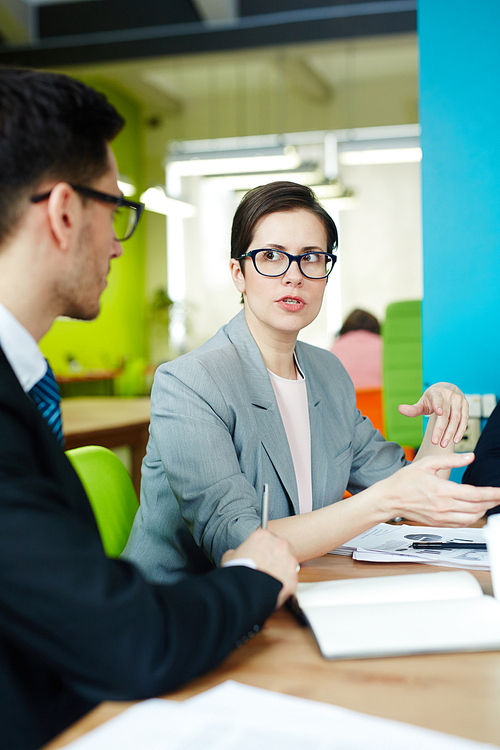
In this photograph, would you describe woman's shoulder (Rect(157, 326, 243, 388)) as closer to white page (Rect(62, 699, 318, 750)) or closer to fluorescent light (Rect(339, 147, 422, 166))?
white page (Rect(62, 699, 318, 750))

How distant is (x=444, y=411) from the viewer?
4.87ft

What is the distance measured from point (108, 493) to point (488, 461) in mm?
895

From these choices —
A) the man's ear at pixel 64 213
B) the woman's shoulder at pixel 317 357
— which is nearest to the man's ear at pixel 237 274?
the woman's shoulder at pixel 317 357

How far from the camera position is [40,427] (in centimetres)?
70

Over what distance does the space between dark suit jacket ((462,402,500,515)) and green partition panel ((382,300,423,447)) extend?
1.56 meters

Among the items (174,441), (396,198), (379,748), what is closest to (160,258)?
(396,198)

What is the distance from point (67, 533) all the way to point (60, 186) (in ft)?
1.28

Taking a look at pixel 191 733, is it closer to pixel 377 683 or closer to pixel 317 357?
pixel 377 683

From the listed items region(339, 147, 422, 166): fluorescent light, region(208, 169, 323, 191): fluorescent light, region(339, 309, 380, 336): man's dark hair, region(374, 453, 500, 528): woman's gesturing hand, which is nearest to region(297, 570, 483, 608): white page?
region(374, 453, 500, 528): woman's gesturing hand

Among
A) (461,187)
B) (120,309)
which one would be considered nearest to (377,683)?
(461,187)

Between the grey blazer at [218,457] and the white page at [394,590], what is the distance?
0.73 feet

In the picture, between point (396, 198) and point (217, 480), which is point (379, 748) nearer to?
point (217, 480)

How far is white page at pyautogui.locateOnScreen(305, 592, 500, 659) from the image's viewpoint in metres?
0.74

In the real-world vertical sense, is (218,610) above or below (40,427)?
below
